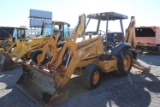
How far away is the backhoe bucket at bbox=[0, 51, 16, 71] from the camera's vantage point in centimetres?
844

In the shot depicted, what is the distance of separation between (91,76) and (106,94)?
645 mm

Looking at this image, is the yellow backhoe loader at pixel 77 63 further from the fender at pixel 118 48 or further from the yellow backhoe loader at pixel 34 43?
the yellow backhoe loader at pixel 34 43

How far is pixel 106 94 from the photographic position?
5.30 metres

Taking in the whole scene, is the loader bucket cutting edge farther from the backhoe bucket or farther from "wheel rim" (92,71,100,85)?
the backhoe bucket

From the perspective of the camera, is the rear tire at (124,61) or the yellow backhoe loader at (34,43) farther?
the yellow backhoe loader at (34,43)

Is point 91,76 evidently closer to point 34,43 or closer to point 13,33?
point 34,43

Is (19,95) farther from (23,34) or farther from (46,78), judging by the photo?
(23,34)

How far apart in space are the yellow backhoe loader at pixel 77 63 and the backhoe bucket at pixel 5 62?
286cm

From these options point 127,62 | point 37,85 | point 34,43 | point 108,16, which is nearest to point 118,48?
point 127,62

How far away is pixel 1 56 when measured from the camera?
28.1 ft

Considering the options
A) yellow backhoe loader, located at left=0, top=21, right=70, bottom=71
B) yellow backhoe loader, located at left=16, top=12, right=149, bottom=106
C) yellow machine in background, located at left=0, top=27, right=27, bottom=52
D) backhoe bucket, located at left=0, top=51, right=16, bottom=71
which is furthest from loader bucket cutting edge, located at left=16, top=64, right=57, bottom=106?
yellow machine in background, located at left=0, top=27, right=27, bottom=52

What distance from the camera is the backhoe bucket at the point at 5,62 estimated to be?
844cm

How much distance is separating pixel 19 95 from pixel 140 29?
1277 cm

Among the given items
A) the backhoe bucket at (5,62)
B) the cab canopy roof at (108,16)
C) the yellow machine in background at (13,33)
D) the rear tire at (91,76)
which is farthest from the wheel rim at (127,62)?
the yellow machine in background at (13,33)
